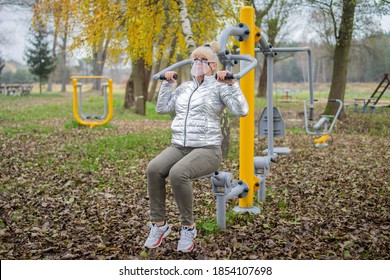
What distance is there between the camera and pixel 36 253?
12.6 ft

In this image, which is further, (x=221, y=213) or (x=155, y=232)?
(x=221, y=213)

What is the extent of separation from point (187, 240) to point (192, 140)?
0.78 m

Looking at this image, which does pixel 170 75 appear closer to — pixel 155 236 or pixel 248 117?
pixel 248 117

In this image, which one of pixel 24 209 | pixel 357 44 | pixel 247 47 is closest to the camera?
pixel 247 47

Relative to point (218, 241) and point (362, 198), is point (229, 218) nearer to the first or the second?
point (218, 241)

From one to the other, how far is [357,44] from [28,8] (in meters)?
16.6

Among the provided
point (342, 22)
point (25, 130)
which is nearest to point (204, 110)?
point (25, 130)

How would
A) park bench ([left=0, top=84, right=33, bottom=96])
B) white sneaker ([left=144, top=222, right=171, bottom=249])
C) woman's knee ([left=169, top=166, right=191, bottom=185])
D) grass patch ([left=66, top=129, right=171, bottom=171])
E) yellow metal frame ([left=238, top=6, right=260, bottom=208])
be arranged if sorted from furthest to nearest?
park bench ([left=0, top=84, right=33, bottom=96]) < grass patch ([left=66, top=129, right=171, bottom=171]) < yellow metal frame ([left=238, top=6, right=260, bottom=208]) < white sneaker ([left=144, top=222, right=171, bottom=249]) < woman's knee ([left=169, top=166, right=191, bottom=185])

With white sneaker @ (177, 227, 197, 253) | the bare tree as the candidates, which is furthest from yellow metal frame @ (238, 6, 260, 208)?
the bare tree

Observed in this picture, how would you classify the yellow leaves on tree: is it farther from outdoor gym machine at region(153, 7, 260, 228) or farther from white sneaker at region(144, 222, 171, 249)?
white sneaker at region(144, 222, 171, 249)

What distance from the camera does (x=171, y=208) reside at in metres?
5.21

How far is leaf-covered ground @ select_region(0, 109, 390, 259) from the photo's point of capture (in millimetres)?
3893

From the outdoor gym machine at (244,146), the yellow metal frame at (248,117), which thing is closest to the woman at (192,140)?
the outdoor gym machine at (244,146)
